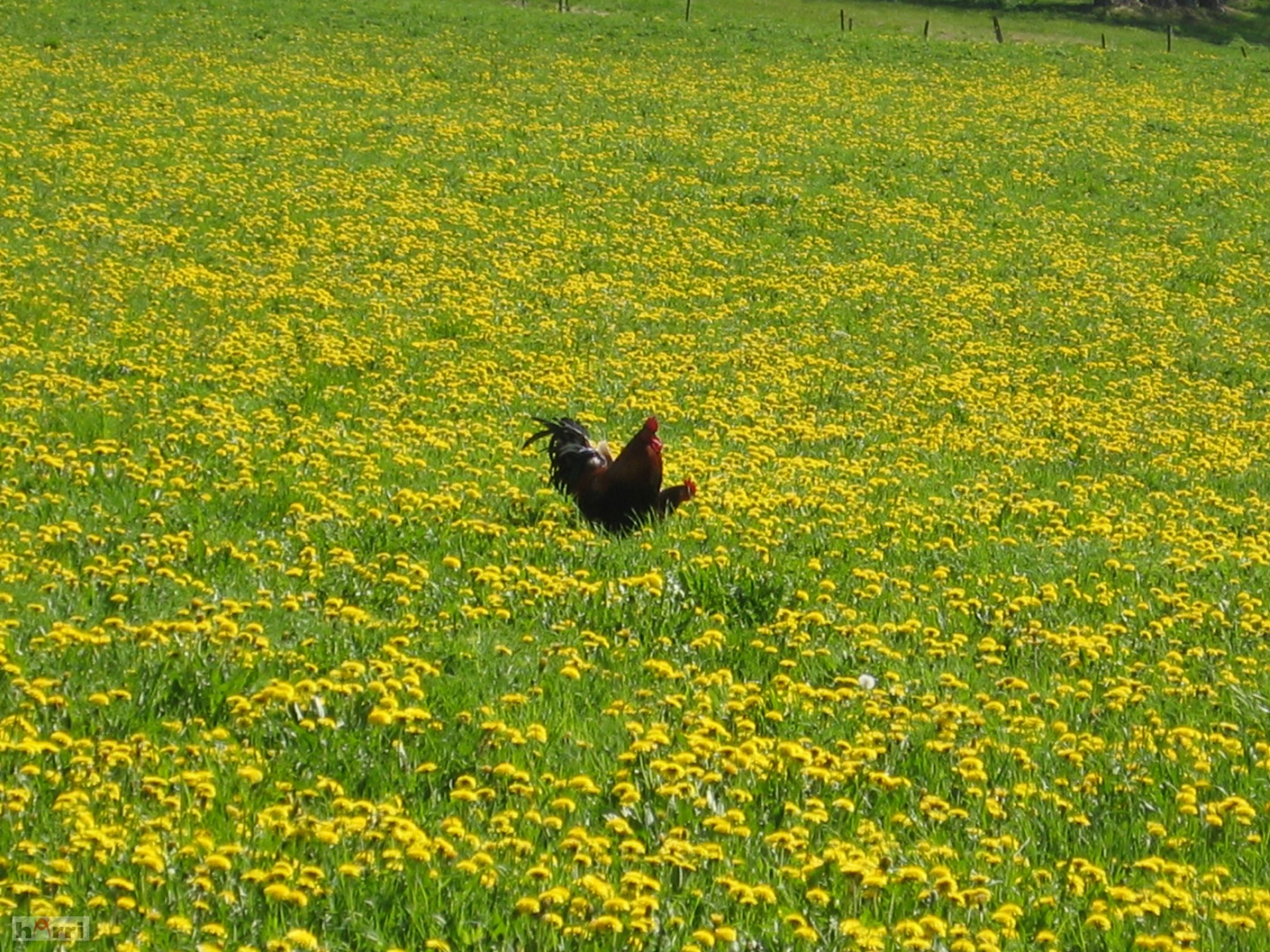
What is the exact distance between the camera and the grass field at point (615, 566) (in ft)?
15.7

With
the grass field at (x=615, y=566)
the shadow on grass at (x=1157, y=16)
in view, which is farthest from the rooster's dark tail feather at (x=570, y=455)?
the shadow on grass at (x=1157, y=16)

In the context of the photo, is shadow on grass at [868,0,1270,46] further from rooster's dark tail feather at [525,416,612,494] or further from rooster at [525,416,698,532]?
rooster at [525,416,698,532]

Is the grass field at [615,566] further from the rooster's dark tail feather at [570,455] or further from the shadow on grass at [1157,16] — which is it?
the shadow on grass at [1157,16]

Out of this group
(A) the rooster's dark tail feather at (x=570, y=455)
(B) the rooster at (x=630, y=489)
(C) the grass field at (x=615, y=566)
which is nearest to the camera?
(C) the grass field at (x=615, y=566)

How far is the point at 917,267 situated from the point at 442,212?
22.4ft

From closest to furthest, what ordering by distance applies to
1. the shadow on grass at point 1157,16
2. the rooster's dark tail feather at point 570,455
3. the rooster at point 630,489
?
1. the rooster at point 630,489
2. the rooster's dark tail feather at point 570,455
3. the shadow on grass at point 1157,16

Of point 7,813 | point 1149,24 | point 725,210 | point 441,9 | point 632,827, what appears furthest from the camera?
point 1149,24

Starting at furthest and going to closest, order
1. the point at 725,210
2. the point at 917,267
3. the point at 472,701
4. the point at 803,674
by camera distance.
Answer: the point at 725,210 → the point at 917,267 → the point at 803,674 → the point at 472,701

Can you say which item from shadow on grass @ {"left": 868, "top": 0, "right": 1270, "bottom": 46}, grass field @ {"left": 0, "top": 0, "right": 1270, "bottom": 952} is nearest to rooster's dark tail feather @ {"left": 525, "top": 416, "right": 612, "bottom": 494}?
grass field @ {"left": 0, "top": 0, "right": 1270, "bottom": 952}

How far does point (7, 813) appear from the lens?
4.84 m

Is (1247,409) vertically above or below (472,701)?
below

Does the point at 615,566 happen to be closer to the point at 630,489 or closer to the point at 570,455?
the point at 630,489

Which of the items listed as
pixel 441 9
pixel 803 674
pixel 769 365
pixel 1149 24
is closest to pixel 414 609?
pixel 803 674

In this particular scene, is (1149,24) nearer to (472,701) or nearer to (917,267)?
(917,267)
